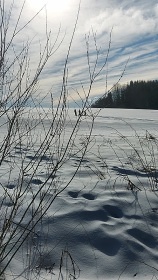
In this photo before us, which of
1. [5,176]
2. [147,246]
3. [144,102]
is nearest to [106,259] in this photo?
[147,246]

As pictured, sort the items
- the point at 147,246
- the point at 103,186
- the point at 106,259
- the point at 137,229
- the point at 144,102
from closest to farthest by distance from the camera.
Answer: the point at 106,259 → the point at 147,246 → the point at 137,229 → the point at 103,186 → the point at 144,102

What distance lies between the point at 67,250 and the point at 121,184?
145cm

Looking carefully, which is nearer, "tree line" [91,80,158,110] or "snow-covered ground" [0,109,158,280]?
"snow-covered ground" [0,109,158,280]

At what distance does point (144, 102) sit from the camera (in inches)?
2628

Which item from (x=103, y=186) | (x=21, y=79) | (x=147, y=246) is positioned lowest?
(x=147, y=246)

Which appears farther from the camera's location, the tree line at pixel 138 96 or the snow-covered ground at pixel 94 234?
the tree line at pixel 138 96

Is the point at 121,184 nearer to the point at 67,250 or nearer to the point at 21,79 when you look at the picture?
the point at 67,250

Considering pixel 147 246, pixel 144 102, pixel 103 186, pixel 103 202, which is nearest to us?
pixel 147 246

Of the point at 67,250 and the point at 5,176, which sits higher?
the point at 5,176

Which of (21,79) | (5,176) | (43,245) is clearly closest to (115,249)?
(43,245)

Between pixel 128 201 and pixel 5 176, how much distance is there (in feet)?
4.70

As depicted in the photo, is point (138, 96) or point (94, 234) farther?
point (138, 96)

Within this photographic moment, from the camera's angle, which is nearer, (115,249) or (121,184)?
(115,249)

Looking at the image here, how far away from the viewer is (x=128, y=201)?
3232 mm
